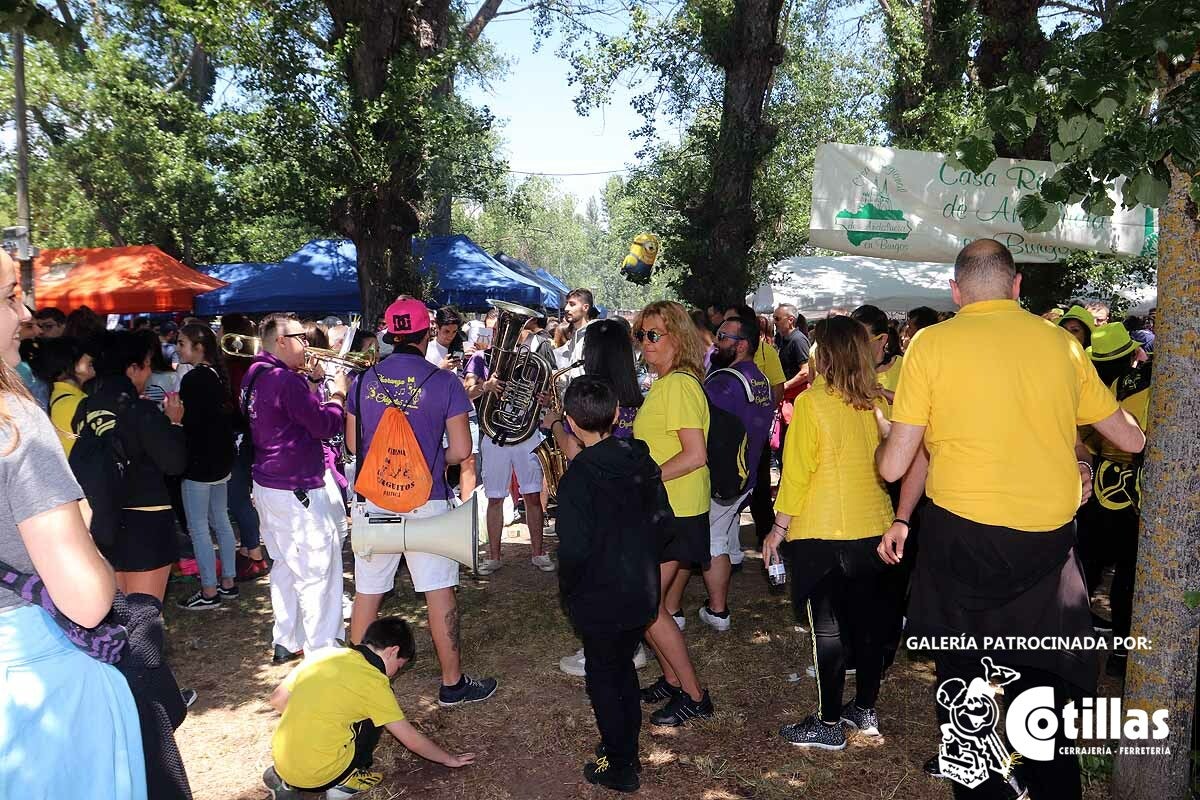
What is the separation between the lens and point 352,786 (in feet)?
11.6

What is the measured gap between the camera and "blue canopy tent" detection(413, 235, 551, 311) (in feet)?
48.0

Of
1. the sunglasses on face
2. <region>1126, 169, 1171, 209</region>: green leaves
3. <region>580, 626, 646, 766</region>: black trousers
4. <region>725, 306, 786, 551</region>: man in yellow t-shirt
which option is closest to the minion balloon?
<region>725, 306, 786, 551</region>: man in yellow t-shirt

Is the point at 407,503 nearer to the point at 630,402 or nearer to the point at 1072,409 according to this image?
the point at 630,402

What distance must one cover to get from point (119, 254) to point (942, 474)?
11.8 meters

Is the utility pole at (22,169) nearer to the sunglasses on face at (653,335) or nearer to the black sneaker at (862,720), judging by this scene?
the sunglasses on face at (653,335)

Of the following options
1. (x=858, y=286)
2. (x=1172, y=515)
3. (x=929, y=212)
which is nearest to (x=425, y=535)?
(x=1172, y=515)

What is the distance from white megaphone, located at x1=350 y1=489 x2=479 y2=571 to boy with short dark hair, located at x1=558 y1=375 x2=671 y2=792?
31.9 inches

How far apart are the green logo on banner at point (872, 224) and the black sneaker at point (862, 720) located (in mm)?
3474

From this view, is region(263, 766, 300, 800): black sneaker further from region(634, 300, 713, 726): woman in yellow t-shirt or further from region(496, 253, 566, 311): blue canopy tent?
region(496, 253, 566, 311): blue canopy tent

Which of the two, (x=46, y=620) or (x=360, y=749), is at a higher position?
(x=46, y=620)

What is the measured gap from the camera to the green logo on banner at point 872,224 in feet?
19.8

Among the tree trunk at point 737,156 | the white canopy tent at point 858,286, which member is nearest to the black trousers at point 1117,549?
the tree trunk at point 737,156

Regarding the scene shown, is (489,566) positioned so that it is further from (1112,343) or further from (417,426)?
(1112,343)
